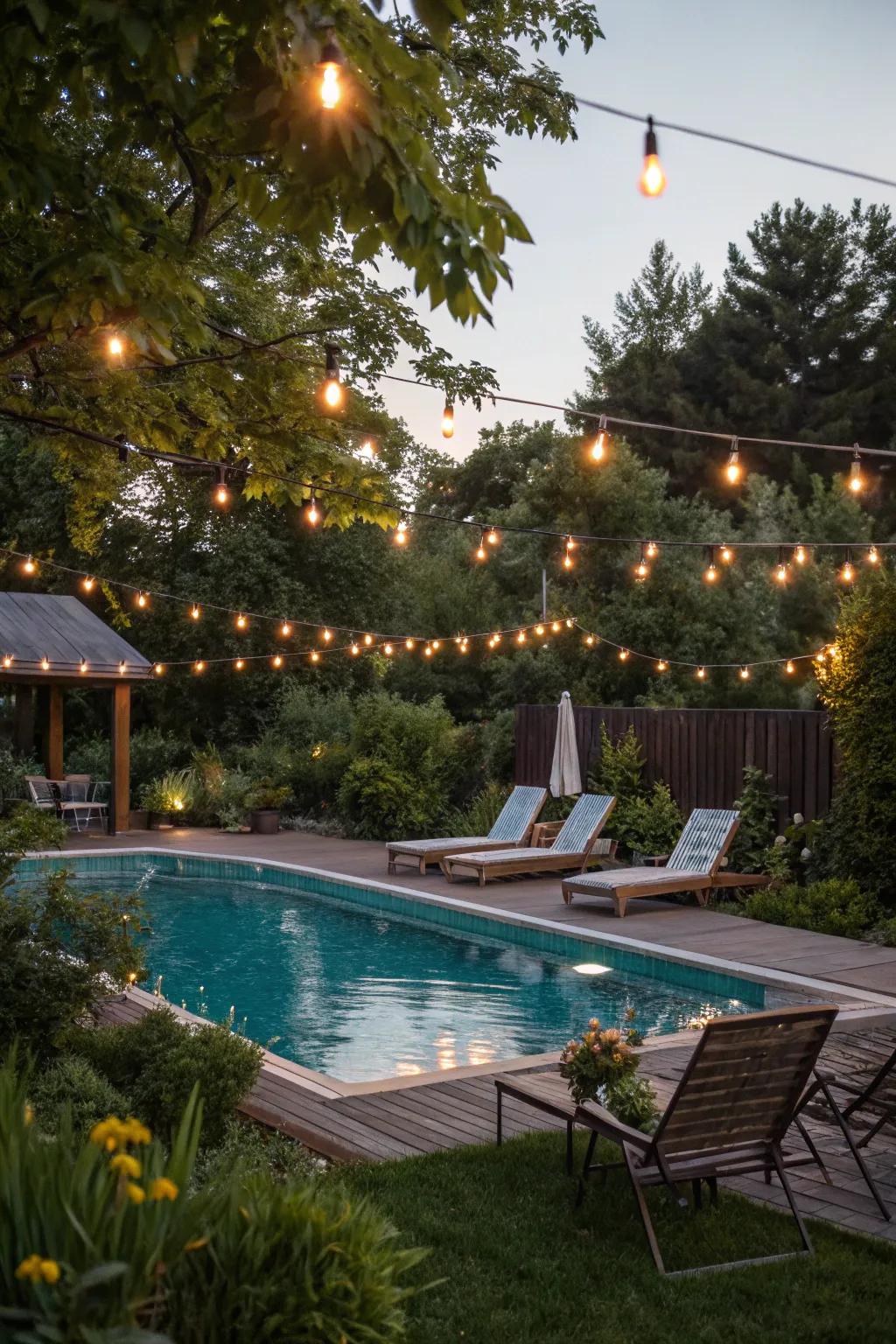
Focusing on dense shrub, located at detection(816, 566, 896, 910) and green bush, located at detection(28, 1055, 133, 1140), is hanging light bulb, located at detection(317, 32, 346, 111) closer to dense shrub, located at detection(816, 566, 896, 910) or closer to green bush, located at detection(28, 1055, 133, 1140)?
green bush, located at detection(28, 1055, 133, 1140)

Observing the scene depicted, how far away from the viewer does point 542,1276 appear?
12.7ft

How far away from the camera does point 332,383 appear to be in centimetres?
658

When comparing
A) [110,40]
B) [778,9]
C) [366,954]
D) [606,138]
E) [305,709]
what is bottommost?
[366,954]

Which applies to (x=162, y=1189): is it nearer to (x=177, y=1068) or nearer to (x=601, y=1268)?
(x=601, y=1268)

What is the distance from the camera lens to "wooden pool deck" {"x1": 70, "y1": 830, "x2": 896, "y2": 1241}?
492 centimetres

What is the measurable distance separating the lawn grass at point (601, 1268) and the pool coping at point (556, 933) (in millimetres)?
1557

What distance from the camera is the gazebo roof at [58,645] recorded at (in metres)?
17.9

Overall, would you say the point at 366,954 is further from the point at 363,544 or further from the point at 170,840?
the point at 363,544

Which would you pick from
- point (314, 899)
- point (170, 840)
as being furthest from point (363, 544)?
point (314, 899)

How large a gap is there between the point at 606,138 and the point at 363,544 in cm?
1471

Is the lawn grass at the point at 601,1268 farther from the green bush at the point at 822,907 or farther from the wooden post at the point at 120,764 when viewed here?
the wooden post at the point at 120,764

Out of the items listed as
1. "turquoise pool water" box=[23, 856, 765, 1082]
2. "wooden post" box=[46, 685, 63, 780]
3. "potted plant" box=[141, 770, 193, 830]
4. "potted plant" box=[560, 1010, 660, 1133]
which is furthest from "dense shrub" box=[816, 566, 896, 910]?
"wooden post" box=[46, 685, 63, 780]

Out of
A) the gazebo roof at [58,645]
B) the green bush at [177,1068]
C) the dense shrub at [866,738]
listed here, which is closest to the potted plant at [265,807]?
the gazebo roof at [58,645]

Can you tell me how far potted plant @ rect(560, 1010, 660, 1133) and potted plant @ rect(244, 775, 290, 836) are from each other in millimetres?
14099
